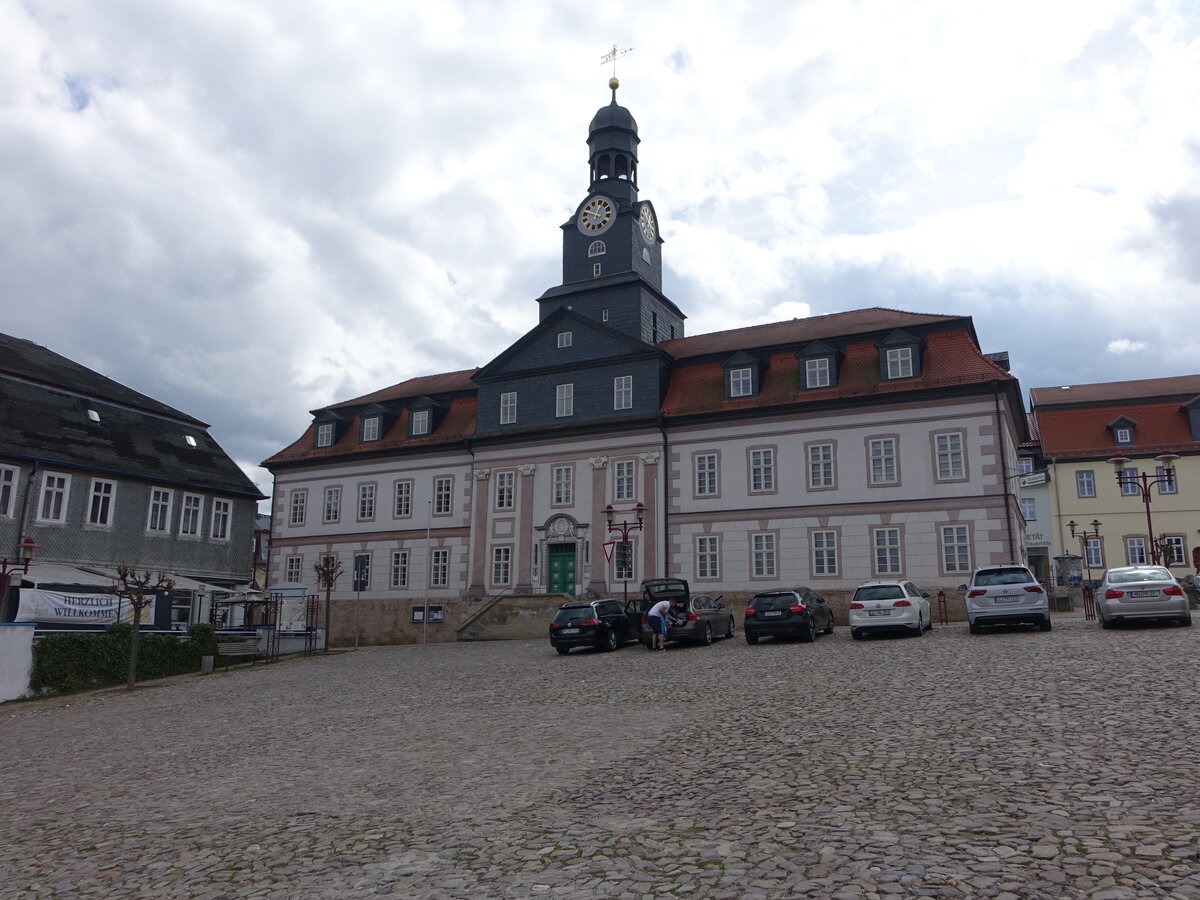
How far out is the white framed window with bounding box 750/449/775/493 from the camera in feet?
119

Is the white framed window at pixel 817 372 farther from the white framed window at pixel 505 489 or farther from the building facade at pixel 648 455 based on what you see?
the white framed window at pixel 505 489

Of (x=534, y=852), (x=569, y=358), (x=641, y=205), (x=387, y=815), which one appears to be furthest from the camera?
(x=641, y=205)

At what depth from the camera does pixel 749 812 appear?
793 cm

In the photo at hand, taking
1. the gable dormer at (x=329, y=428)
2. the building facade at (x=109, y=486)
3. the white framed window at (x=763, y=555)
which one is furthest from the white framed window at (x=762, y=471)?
the gable dormer at (x=329, y=428)

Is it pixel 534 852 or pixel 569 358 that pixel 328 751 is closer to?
pixel 534 852

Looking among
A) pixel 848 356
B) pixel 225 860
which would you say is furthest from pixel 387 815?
pixel 848 356

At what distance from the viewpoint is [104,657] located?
25516 millimetres

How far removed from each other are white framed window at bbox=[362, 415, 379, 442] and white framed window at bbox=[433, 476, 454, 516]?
4919 mm

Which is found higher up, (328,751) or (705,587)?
(705,587)

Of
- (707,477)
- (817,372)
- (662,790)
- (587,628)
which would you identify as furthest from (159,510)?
(662,790)

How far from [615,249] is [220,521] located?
21.9 metres

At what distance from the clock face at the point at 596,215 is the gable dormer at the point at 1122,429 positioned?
3329 centimetres

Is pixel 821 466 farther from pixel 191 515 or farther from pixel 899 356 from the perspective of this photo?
pixel 191 515

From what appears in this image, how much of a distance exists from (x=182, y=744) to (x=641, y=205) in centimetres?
3717
